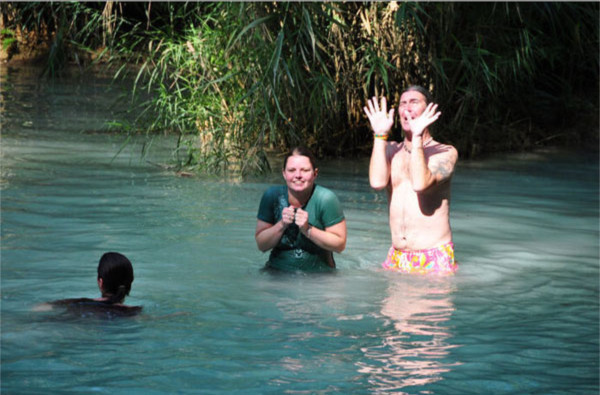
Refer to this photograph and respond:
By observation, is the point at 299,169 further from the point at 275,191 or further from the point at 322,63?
the point at 322,63

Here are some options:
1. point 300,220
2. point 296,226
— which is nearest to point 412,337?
point 300,220

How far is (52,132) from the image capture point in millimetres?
12203

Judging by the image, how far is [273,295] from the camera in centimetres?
594

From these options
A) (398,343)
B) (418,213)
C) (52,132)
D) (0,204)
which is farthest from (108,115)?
(398,343)

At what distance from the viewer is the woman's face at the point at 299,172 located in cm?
583

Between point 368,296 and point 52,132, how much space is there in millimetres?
7202

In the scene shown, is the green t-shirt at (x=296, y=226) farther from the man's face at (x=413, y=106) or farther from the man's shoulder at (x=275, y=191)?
the man's face at (x=413, y=106)

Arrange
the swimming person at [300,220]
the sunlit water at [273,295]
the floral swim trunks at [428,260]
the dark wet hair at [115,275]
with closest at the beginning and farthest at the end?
the sunlit water at [273,295], the dark wet hair at [115,275], the swimming person at [300,220], the floral swim trunks at [428,260]

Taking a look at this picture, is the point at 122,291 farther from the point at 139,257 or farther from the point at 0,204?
the point at 0,204

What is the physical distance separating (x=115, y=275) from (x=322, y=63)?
3991 mm

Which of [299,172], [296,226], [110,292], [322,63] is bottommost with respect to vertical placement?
[110,292]

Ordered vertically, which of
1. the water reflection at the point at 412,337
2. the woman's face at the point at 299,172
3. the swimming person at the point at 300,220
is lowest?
the water reflection at the point at 412,337

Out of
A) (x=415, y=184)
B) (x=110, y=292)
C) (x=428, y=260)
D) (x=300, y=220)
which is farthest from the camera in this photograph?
(x=428, y=260)

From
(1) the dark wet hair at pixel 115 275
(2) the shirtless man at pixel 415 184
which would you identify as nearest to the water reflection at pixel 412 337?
(2) the shirtless man at pixel 415 184
